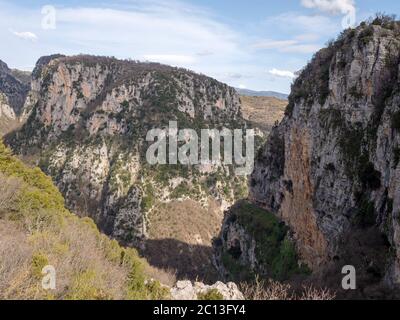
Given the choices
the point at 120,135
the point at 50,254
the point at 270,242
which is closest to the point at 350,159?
the point at 270,242

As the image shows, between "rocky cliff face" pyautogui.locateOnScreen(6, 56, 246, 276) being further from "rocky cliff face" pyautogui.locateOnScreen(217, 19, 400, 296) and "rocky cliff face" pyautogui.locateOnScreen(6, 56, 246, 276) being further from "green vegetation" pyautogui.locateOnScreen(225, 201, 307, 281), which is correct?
"rocky cliff face" pyautogui.locateOnScreen(217, 19, 400, 296)

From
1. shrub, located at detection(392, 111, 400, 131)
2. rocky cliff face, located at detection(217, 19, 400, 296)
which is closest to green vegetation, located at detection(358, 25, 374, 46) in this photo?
rocky cliff face, located at detection(217, 19, 400, 296)

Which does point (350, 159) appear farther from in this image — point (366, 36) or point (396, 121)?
point (366, 36)

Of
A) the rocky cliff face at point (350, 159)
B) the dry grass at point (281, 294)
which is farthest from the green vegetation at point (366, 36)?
the dry grass at point (281, 294)
